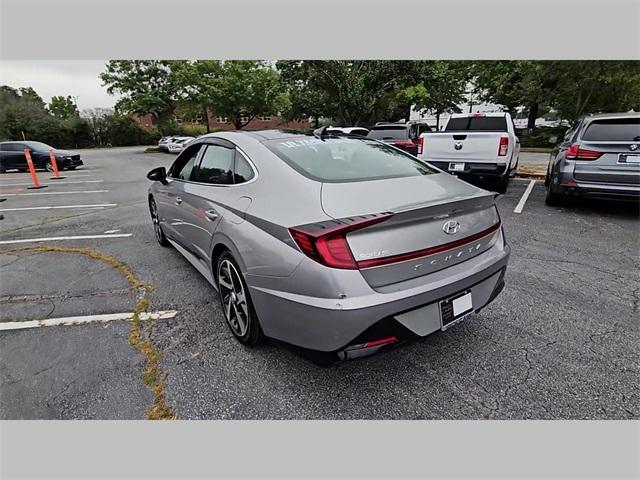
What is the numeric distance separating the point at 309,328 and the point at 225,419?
0.74 metres

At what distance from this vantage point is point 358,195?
1.99m

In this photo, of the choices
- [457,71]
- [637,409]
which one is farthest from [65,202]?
[457,71]

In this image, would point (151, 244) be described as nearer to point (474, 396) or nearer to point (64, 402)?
point (64, 402)

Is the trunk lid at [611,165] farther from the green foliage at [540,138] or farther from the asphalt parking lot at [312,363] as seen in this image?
the green foliage at [540,138]

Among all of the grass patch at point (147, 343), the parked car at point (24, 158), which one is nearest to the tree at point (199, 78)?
the parked car at point (24, 158)

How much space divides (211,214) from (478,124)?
7.79 meters

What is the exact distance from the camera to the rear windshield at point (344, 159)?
91.4 inches

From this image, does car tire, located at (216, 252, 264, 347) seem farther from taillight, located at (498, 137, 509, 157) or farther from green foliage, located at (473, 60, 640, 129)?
green foliage, located at (473, 60, 640, 129)

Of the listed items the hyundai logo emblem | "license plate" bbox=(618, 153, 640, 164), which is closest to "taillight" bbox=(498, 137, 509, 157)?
Answer: "license plate" bbox=(618, 153, 640, 164)

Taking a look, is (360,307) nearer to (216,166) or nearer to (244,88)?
(216,166)

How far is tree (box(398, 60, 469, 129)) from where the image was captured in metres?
19.3

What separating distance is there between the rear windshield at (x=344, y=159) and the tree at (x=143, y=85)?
3102cm

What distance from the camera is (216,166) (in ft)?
9.66

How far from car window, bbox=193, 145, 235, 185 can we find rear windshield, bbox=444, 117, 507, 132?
719cm
